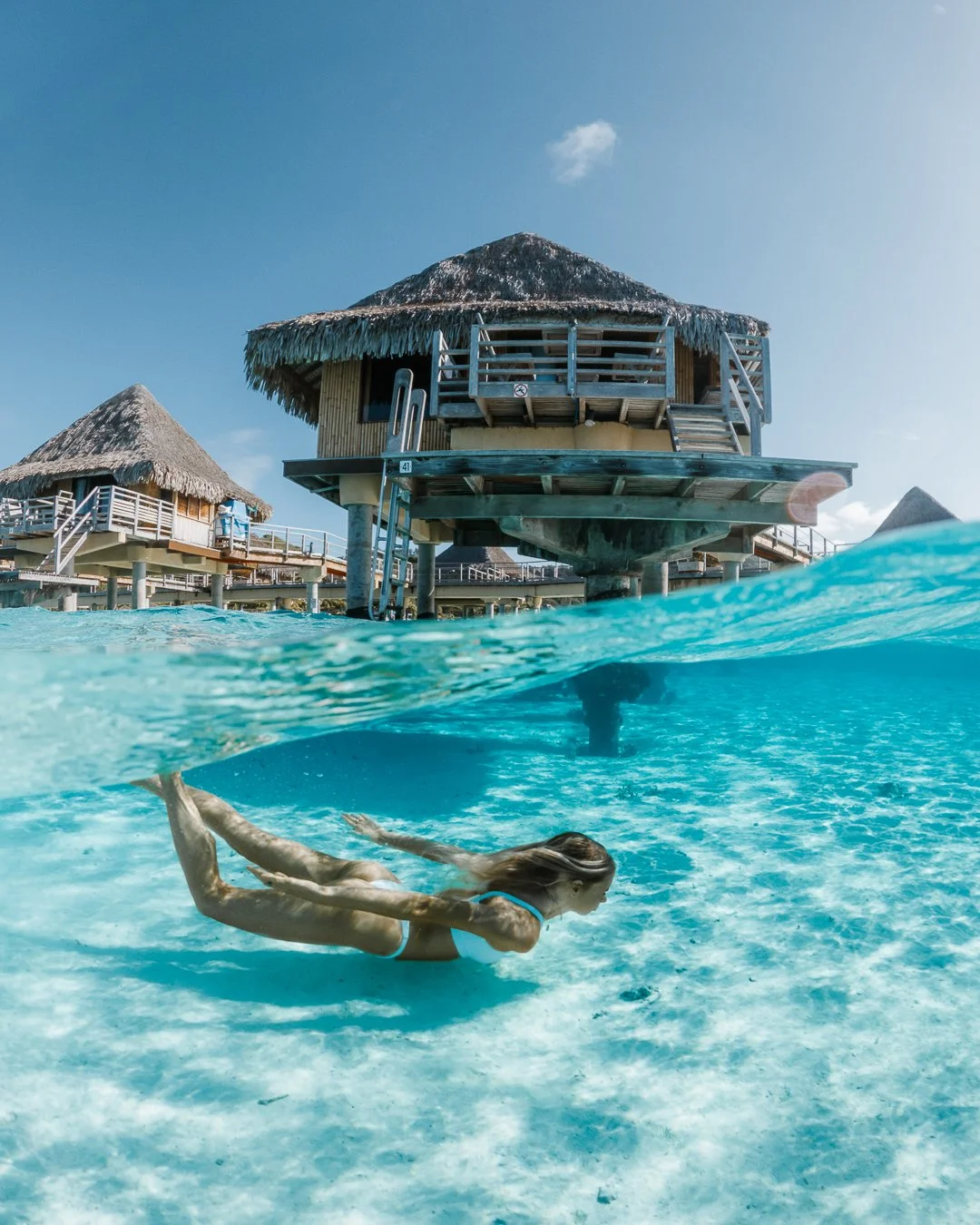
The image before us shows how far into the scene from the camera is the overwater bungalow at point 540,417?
24.1 feet

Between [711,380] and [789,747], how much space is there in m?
6.52

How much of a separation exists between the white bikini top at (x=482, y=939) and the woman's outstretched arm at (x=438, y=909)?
0.02 m

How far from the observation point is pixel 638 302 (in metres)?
11.8

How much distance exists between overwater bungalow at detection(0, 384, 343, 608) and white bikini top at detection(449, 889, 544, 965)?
60.4ft

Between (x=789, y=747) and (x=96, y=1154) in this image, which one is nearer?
(x=96, y=1154)

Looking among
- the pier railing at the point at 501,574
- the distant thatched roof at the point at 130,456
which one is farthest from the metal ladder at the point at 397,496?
the distant thatched roof at the point at 130,456

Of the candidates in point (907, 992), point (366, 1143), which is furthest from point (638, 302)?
point (366, 1143)

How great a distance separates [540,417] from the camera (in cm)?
1048

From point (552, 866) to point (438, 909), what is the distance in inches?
20.5

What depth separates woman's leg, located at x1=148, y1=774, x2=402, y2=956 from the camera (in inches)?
125

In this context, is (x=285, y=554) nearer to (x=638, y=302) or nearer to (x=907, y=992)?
(x=638, y=302)

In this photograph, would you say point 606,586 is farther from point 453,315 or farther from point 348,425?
point 348,425

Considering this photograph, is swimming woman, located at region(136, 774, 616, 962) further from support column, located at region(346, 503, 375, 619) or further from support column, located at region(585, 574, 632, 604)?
support column, located at region(346, 503, 375, 619)

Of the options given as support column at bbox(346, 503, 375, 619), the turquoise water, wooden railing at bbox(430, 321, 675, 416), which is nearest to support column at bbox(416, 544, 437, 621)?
support column at bbox(346, 503, 375, 619)
